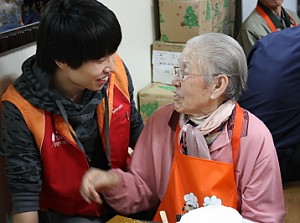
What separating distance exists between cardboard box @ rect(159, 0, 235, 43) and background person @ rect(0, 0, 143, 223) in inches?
46.9

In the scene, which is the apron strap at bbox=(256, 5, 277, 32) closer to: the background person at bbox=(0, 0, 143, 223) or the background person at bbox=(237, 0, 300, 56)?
the background person at bbox=(237, 0, 300, 56)

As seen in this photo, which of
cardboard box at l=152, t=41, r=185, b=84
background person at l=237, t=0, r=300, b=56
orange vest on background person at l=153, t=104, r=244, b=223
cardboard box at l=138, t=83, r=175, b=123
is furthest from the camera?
background person at l=237, t=0, r=300, b=56

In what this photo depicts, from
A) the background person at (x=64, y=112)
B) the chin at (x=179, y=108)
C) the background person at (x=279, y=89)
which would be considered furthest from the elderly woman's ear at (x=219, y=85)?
the background person at (x=279, y=89)

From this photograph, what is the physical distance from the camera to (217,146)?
141 centimetres

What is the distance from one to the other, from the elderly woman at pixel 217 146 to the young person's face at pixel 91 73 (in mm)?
230

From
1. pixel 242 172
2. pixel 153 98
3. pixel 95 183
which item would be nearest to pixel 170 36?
pixel 153 98

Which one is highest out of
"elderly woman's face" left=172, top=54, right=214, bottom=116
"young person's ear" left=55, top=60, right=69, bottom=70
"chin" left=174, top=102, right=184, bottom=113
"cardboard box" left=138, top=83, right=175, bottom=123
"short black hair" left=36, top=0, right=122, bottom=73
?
"short black hair" left=36, top=0, right=122, bottom=73

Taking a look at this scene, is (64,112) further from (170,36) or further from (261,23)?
(261,23)

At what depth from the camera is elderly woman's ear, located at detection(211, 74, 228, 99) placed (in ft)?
4.58

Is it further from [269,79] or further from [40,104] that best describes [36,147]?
[269,79]

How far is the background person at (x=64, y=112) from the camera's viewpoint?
1327mm

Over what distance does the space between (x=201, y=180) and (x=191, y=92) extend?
10.7 inches

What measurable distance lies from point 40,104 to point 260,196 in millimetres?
718

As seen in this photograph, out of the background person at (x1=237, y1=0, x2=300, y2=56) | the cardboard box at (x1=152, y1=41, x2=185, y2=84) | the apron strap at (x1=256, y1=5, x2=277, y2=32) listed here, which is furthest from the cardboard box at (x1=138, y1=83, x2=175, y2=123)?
the apron strap at (x1=256, y1=5, x2=277, y2=32)
